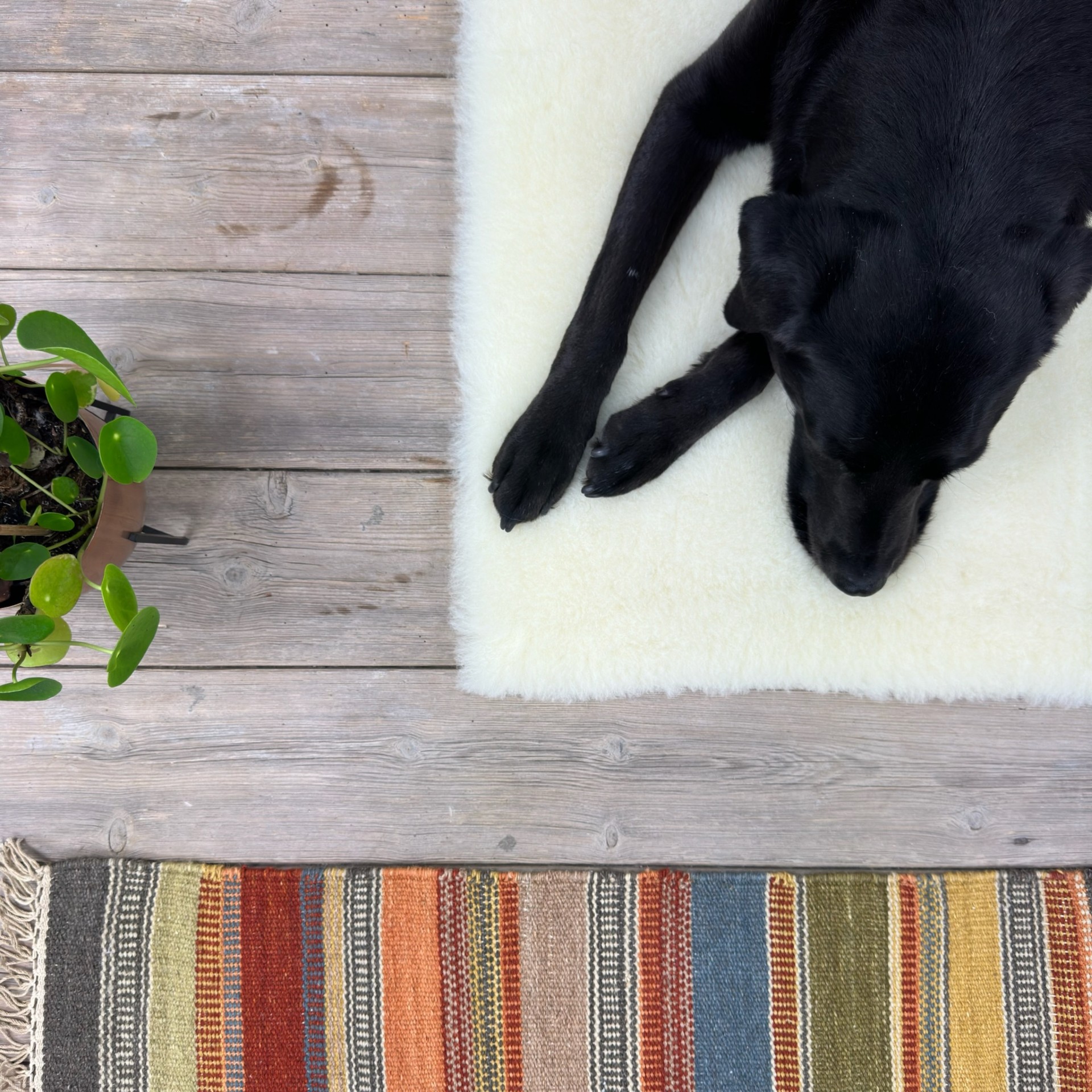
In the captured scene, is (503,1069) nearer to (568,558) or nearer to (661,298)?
(568,558)

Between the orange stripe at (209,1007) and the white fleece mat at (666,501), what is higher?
the white fleece mat at (666,501)

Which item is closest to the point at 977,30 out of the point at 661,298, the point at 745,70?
the point at 745,70

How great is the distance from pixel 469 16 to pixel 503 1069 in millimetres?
1469

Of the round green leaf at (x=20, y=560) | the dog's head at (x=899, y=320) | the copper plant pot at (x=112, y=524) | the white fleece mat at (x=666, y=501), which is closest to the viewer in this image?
the dog's head at (x=899, y=320)

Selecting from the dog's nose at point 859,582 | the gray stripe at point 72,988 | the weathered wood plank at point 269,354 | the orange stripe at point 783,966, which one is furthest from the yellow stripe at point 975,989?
the gray stripe at point 72,988

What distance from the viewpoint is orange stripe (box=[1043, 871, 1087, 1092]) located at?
1.15m

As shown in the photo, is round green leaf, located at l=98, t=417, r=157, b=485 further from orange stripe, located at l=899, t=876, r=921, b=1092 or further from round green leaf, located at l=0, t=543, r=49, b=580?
orange stripe, located at l=899, t=876, r=921, b=1092

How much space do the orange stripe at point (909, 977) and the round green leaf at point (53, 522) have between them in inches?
45.8

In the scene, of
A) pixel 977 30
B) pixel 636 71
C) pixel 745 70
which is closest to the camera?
pixel 977 30

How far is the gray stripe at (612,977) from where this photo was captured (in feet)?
3.75

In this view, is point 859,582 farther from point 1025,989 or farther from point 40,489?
point 40,489

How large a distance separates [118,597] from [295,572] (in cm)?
37

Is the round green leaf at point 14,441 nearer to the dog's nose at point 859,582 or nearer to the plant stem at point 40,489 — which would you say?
the plant stem at point 40,489

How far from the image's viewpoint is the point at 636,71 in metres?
1.12
